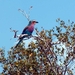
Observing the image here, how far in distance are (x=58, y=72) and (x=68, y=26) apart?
278cm

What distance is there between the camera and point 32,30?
29.8ft

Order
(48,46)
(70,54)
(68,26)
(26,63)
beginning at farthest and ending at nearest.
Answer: (26,63)
(68,26)
(70,54)
(48,46)

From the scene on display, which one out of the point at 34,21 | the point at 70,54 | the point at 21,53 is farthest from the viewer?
the point at 21,53

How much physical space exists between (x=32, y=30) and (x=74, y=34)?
158 centimetres

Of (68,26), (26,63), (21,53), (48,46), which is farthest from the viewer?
(21,53)

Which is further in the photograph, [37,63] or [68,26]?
[37,63]

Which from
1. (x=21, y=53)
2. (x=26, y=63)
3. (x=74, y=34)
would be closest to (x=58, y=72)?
(x=74, y=34)

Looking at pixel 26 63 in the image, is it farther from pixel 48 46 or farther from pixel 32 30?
pixel 48 46

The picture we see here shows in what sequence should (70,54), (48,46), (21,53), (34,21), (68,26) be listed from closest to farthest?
(48,46) < (34,21) < (70,54) < (68,26) < (21,53)

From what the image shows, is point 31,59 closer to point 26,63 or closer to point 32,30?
point 26,63

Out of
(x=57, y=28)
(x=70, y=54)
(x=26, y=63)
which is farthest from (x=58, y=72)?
(x=26, y=63)

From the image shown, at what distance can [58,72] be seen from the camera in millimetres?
8031

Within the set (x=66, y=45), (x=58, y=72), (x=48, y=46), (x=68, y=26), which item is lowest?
(x=58, y=72)

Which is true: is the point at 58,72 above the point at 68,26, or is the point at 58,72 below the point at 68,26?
below
